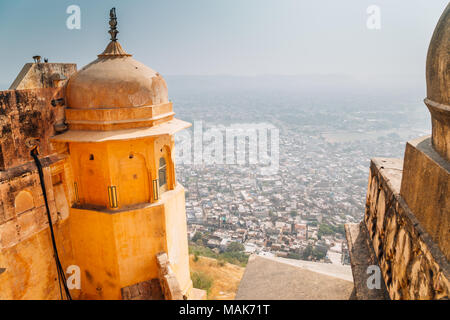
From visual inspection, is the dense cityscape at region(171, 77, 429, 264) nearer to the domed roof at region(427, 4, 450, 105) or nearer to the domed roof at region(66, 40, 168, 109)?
the domed roof at region(66, 40, 168, 109)

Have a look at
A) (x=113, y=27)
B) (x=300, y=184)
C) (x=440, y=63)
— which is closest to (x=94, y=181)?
(x=113, y=27)

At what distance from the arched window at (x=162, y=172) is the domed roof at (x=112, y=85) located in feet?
4.31

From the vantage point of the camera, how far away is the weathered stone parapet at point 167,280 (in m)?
6.12

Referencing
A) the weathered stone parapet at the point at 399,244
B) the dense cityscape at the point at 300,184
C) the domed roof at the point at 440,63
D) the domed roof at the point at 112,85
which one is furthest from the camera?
the dense cityscape at the point at 300,184

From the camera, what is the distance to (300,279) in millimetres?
5055

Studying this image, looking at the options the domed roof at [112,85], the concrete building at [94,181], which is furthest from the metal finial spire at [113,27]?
the domed roof at [112,85]

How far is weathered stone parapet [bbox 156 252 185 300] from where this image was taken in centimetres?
612

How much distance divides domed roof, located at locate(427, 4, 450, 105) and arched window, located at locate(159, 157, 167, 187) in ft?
16.8

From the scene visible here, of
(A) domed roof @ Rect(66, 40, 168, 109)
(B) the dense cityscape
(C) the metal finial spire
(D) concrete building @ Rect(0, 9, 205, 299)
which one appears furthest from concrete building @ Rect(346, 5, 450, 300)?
(B) the dense cityscape

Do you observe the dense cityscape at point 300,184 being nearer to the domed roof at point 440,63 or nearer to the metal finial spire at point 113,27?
the metal finial spire at point 113,27

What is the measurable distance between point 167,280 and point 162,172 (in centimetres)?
229

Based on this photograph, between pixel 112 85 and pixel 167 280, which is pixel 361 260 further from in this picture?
pixel 112 85
